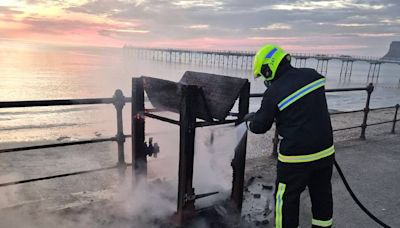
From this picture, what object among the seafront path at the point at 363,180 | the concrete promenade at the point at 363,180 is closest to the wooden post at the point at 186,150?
→ the seafront path at the point at 363,180

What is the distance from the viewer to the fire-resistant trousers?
2.64m

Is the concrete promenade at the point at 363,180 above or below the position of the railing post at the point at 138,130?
below

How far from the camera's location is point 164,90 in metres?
3.14

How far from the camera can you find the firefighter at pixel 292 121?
8.23 ft

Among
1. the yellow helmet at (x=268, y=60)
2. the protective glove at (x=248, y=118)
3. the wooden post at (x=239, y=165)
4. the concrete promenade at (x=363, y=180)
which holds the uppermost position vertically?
the yellow helmet at (x=268, y=60)

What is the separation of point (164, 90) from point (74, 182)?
4.99 metres

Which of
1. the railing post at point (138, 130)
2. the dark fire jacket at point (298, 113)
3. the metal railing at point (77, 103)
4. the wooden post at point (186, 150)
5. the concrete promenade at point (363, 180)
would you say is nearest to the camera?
the dark fire jacket at point (298, 113)

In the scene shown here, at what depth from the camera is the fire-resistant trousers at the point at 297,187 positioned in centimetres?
264

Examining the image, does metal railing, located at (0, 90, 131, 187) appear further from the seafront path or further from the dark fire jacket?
the seafront path

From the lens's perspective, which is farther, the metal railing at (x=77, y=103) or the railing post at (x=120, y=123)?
the railing post at (x=120, y=123)

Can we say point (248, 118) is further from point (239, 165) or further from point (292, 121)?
point (239, 165)

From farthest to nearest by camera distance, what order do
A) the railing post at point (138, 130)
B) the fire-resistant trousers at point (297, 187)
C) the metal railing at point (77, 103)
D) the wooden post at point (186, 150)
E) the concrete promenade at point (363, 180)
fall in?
the concrete promenade at point (363, 180) → the railing post at point (138, 130) → the metal railing at point (77, 103) → the wooden post at point (186, 150) → the fire-resistant trousers at point (297, 187)

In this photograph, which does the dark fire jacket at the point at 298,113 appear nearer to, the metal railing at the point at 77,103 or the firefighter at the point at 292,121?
the firefighter at the point at 292,121

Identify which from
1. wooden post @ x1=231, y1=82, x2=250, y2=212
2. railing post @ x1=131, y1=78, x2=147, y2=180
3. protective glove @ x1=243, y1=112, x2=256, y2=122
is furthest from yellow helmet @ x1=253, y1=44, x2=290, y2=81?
railing post @ x1=131, y1=78, x2=147, y2=180
